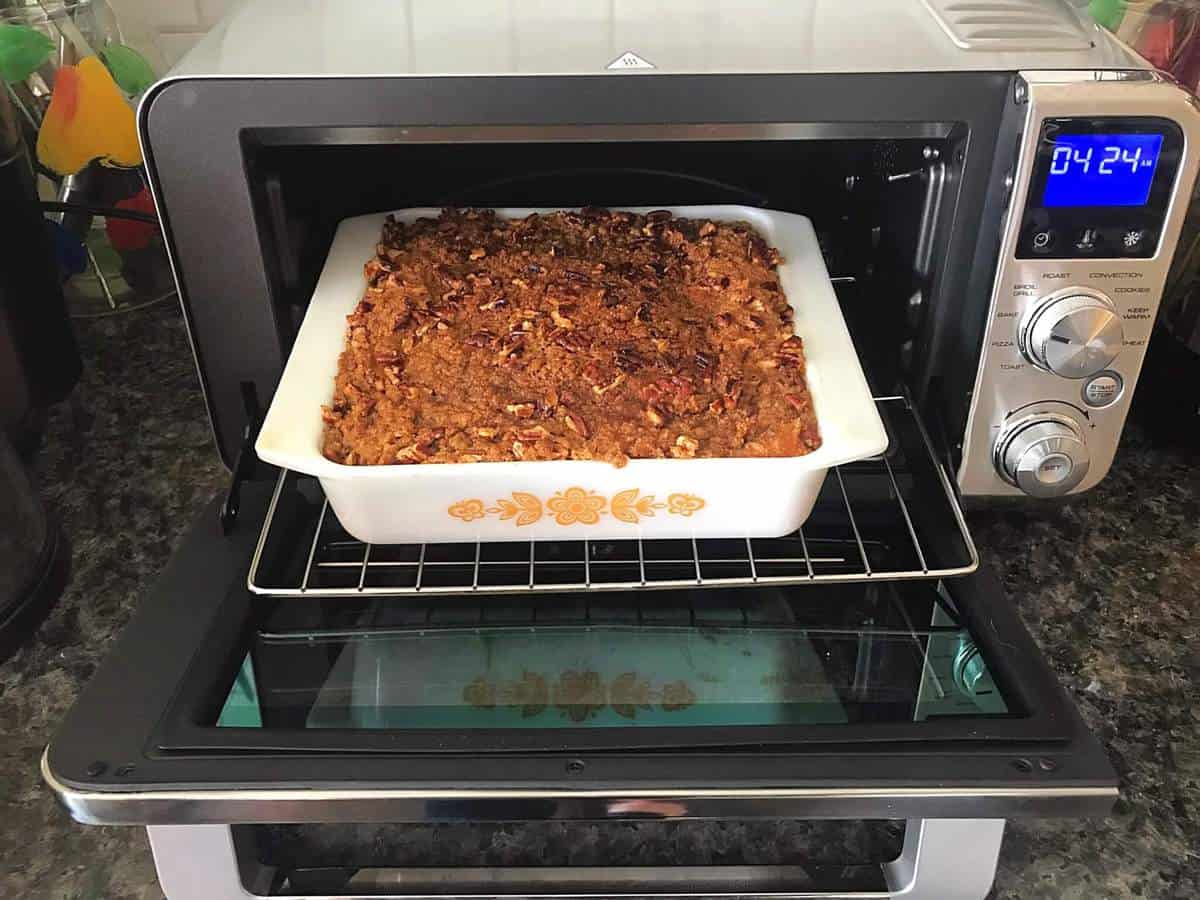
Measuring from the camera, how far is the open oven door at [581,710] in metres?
0.53

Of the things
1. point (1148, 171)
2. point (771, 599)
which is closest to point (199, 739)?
point (771, 599)

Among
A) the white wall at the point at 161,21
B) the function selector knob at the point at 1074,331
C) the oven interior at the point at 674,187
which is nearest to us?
the function selector knob at the point at 1074,331

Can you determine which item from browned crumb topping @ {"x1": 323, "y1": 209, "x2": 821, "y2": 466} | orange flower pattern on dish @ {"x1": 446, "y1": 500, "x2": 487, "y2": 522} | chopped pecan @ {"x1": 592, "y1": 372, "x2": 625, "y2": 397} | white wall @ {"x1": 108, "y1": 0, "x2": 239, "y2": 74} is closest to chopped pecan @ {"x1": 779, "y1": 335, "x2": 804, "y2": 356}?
browned crumb topping @ {"x1": 323, "y1": 209, "x2": 821, "y2": 466}

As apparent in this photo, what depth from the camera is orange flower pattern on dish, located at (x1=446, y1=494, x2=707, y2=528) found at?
0.62m

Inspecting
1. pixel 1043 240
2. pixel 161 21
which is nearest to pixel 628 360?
pixel 1043 240

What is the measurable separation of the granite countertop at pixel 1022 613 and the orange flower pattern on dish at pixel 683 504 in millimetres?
264

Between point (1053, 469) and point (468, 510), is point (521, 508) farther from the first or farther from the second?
point (1053, 469)

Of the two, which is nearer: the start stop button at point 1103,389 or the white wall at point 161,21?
the start stop button at point 1103,389

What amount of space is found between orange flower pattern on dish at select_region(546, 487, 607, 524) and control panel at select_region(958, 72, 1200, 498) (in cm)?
26

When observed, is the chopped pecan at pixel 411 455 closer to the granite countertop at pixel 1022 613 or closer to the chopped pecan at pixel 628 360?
the chopped pecan at pixel 628 360

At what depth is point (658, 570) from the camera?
26.9 inches

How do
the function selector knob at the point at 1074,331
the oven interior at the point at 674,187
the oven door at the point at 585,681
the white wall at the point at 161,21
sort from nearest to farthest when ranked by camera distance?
the oven door at the point at 585,681, the function selector knob at the point at 1074,331, the oven interior at the point at 674,187, the white wall at the point at 161,21

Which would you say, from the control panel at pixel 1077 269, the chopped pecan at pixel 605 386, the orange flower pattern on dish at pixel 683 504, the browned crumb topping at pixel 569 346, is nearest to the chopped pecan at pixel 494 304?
the browned crumb topping at pixel 569 346

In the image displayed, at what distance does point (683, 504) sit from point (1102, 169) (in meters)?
0.31
